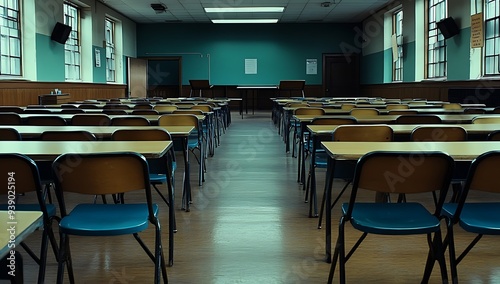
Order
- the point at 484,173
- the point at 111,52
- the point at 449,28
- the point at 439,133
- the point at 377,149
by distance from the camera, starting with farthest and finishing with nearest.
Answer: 1. the point at 111,52
2. the point at 449,28
3. the point at 439,133
4. the point at 377,149
5. the point at 484,173

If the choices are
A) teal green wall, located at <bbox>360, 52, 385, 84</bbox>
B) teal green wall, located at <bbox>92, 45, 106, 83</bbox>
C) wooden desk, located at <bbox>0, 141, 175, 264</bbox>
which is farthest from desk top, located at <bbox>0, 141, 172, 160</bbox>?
teal green wall, located at <bbox>360, 52, 385, 84</bbox>

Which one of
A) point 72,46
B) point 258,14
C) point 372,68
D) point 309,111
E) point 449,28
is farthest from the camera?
point 372,68

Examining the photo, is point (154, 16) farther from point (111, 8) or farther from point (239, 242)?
point (239, 242)

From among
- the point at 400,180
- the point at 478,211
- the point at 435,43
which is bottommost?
the point at 478,211

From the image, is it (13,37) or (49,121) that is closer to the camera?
(49,121)

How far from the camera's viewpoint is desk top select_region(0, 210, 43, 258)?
101 centimetres

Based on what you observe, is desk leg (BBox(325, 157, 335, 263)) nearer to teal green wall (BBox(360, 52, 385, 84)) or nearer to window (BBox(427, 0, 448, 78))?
window (BBox(427, 0, 448, 78))

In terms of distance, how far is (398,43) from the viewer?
13445 mm

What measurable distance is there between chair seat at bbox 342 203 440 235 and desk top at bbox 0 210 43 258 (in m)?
1.33

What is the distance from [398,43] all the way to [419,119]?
981 cm

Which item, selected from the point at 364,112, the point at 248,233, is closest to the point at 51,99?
the point at 364,112

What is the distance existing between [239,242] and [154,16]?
14.2 meters

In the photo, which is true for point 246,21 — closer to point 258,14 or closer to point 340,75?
point 258,14

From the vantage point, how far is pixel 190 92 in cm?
1750
